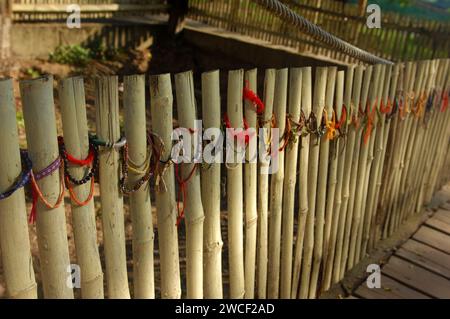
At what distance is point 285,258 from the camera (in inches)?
100

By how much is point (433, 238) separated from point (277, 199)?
74.2 inches

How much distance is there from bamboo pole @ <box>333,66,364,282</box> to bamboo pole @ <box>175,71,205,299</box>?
118 centimetres

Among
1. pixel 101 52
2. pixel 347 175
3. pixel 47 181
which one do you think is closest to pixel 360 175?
pixel 347 175

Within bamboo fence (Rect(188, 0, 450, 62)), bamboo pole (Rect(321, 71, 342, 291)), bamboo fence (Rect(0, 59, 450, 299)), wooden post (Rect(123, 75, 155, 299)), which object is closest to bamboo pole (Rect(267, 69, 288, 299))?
bamboo fence (Rect(0, 59, 450, 299))

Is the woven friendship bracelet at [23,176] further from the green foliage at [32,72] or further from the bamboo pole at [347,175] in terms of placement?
the green foliage at [32,72]

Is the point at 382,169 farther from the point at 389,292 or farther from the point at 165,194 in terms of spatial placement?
the point at 165,194

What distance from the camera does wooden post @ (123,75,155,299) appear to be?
60.9 inches

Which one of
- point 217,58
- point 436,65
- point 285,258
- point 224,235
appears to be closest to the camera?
point 285,258

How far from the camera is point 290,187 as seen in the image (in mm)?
2357

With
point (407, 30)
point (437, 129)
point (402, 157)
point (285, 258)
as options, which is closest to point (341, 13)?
point (407, 30)

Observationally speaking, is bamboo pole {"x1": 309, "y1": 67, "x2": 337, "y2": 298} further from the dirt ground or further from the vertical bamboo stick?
the dirt ground

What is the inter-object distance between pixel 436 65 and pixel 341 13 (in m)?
4.16

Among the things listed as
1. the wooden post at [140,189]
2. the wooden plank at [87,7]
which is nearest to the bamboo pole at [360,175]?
the wooden post at [140,189]

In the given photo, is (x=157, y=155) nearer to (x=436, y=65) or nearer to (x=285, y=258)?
(x=285, y=258)
